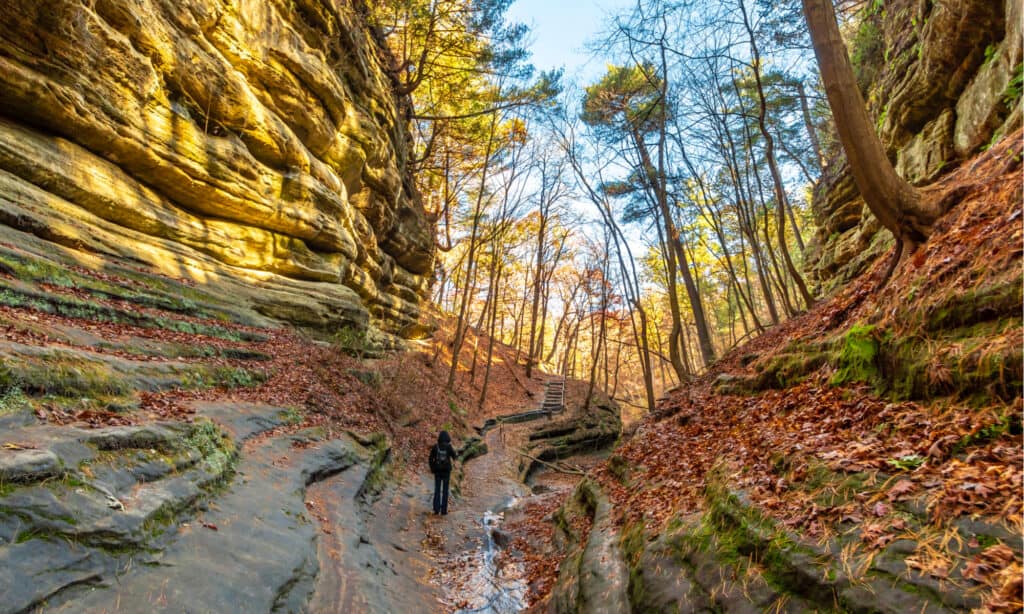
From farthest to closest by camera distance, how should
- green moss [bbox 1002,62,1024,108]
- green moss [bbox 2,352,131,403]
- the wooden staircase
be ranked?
the wooden staircase
green moss [bbox 1002,62,1024,108]
green moss [bbox 2,352,131,403]

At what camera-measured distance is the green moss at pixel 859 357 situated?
509cm

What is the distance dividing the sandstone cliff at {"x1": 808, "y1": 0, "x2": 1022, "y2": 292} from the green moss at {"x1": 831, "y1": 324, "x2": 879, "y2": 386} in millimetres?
4561

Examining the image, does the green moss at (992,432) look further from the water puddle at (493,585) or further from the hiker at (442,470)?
the hiker at (442,470)

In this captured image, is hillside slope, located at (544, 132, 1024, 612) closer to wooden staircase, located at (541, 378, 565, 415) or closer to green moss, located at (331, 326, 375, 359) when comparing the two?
green moss, located at (331, 326, 375, 359)

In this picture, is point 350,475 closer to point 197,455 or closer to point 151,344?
point 197,455

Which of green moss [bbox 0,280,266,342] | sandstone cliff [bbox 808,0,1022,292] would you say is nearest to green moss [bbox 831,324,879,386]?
sandstone cliff [bbox 808,0,1022,292]

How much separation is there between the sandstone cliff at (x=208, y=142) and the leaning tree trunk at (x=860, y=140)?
42.9ft

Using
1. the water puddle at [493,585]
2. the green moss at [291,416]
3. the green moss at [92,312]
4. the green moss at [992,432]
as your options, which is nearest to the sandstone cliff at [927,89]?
the green moss at [992,432]

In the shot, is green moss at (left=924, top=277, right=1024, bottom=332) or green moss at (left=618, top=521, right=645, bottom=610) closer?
green moss at (left=924, top=277, right=1024, bottom=332)

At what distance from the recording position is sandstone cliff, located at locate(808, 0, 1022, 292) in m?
7.41

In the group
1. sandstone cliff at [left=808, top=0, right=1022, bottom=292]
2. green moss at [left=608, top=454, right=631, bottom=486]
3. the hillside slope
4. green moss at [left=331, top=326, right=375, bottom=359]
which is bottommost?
green moss at [left=608, top=454, right=631, bottom=486]

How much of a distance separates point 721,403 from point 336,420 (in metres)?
8.63

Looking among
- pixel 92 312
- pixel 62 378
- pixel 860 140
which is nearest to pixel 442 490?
pixel 62 378

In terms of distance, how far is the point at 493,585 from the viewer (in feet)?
22.9
